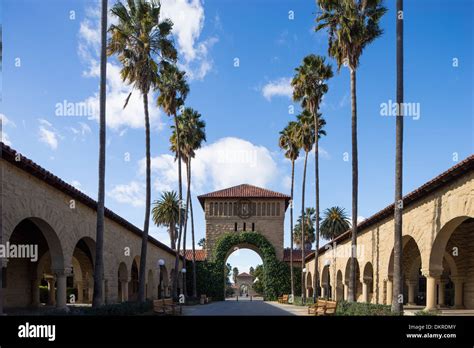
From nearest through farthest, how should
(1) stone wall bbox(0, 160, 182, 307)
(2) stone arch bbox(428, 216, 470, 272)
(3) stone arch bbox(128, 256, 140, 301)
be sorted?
(1) stone wall bbox(0, 160, 182, 307)
(2) stone arch bbox(428, 216, 470, 272)
(3) stone arch bbox(128, 256, 140, 301)

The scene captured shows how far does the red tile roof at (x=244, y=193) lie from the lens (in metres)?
54.3

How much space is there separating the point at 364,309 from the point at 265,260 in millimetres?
34748

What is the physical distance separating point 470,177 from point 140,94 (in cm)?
1603

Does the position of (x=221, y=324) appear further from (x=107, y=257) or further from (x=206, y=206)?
(x=206, y=206)

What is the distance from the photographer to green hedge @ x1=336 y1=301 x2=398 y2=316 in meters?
18.3

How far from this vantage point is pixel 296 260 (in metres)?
55.0

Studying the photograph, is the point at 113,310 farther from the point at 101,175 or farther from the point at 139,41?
the point at 139,41

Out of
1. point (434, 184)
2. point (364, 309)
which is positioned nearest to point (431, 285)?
point (364, 309)

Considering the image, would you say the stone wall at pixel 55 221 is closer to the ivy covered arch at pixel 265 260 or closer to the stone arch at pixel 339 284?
the stone arch at pixel 339 284

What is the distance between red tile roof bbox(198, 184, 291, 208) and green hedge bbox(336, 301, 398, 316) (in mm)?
31146

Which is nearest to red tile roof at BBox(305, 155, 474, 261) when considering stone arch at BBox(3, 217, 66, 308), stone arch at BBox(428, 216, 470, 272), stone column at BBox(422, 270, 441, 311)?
stone arch at BBox(428, 216, 470, 272)

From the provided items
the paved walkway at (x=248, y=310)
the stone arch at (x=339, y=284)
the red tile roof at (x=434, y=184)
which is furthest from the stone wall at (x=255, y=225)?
the red tile roof at (x=434, y=184)

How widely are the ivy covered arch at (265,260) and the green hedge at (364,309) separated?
30.1 meters

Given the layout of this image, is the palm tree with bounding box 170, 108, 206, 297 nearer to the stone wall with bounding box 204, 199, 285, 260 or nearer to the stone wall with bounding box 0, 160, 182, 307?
the stone wall with bounding box 204, 199, 285, 260
